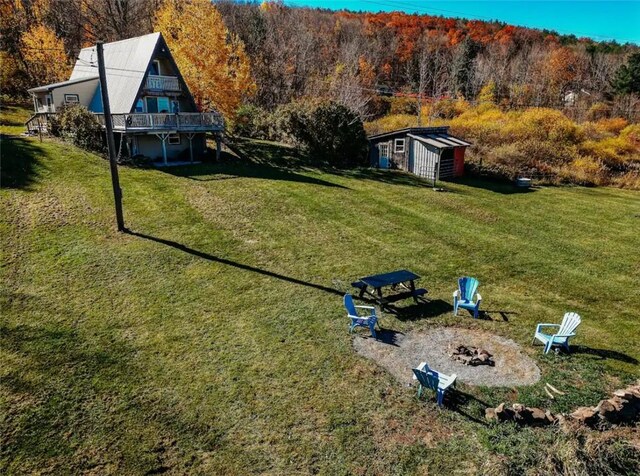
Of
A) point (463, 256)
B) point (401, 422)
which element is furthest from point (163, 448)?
point (463, 256)

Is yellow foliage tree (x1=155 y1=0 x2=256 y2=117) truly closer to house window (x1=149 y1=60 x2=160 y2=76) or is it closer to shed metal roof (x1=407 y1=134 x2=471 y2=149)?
house window (x1=149 y1=60 x2=160 y2=76)

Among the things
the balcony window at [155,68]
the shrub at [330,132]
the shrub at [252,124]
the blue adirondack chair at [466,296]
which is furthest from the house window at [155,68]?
the blue adirondack chair at [466,296]

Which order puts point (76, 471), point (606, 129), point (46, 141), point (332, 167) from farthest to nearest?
point (606, 129)
point (332, 167)
point (46, 141)
point (76, 471)

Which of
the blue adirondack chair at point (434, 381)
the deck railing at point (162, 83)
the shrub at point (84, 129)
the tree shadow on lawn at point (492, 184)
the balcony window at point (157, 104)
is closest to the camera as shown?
the blue adirondack chair at point (434, 381)

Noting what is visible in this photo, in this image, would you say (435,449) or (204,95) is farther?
(204,95)

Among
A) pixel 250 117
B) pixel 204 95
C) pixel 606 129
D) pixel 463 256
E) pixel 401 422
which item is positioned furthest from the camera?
pixel 606 129

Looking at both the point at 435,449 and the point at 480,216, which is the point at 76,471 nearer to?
the point at 435,449

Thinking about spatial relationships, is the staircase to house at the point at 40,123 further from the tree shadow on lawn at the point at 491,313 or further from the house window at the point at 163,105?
the tree shadow on lawn at the point at 491,313

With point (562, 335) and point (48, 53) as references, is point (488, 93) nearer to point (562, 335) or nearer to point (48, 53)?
point (48, 53)

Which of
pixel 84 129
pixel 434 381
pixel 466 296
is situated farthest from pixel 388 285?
pixel 84 129
